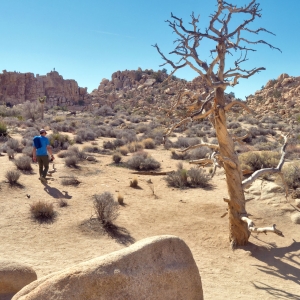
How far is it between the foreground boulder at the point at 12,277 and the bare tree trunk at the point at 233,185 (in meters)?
4.40

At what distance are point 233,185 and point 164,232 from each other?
209cm

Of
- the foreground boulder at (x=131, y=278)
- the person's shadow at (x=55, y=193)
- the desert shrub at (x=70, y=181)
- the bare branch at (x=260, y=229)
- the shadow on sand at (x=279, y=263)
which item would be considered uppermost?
the foreground boulder at (x=131, y=278)

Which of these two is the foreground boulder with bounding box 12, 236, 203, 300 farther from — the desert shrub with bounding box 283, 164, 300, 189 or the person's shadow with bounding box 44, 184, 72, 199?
the desert shrub with bounding box 283, 164, 300, 189

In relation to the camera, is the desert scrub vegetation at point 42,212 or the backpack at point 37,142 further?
the backpack at point 37,142

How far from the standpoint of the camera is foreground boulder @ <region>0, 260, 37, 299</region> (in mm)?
4094

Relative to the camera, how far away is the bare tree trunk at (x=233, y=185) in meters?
7.02

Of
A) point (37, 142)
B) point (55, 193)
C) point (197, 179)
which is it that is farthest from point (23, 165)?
point (197, 179)

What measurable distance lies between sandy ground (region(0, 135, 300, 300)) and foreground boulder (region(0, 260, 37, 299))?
1.27 m

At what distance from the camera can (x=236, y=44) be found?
6918 mm

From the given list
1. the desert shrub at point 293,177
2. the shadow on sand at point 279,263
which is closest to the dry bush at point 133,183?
the desert shrub at point 293,177

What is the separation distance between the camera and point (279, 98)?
50.9 m

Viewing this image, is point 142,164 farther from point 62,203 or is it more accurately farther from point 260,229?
point 260,229

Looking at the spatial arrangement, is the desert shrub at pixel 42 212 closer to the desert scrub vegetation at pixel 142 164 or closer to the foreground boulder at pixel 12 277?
the foreground boulder at pixel 12 277

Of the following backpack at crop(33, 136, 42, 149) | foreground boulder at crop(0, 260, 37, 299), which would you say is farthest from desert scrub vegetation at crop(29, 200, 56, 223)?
foreground boulder at crop(0, 260, 37, 299)
